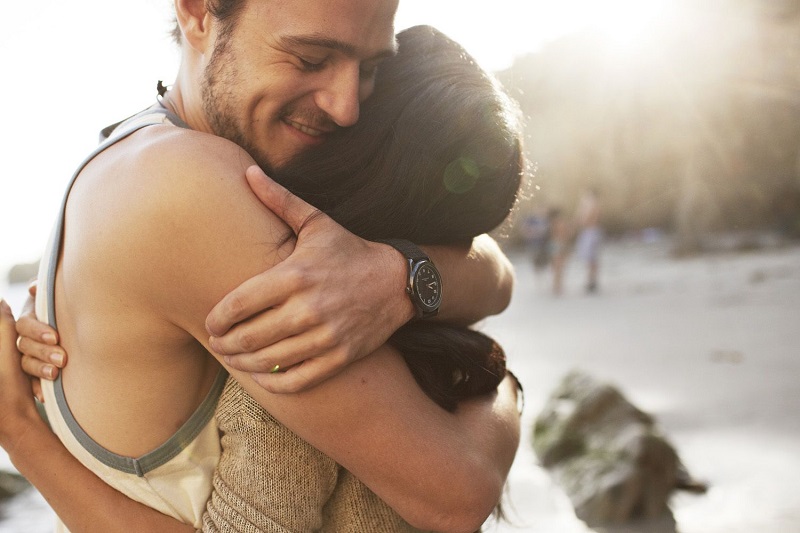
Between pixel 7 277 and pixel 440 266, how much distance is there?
3040 cm

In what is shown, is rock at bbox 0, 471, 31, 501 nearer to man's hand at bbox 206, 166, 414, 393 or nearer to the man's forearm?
the man's forearm

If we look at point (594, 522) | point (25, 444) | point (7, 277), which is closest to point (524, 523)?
point (594, 522)

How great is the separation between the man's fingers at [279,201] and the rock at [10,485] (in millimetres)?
4529

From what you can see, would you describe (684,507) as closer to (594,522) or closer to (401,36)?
(594,522)

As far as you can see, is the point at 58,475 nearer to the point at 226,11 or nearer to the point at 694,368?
the point at 226,11

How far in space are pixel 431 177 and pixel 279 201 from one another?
49 cm

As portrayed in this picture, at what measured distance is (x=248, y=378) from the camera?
1.47 meters

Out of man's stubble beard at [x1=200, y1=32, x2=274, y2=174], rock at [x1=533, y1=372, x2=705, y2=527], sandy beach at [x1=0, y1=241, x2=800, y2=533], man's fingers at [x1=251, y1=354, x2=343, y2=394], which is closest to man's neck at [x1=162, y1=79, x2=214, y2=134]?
man's stubble beard at [x1=200, y1=32, x2=274, y2=174]

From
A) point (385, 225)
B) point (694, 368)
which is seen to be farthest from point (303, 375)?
point (694, 368)

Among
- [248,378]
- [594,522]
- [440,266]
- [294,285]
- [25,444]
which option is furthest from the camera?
[594,522]

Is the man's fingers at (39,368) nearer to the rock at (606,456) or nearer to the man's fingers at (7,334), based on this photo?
the man's fingers at (7,334)

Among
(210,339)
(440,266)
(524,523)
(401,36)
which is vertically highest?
(401,36)

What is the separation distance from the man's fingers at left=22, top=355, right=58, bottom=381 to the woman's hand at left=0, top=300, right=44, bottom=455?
91mm

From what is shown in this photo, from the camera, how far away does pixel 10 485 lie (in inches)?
198
